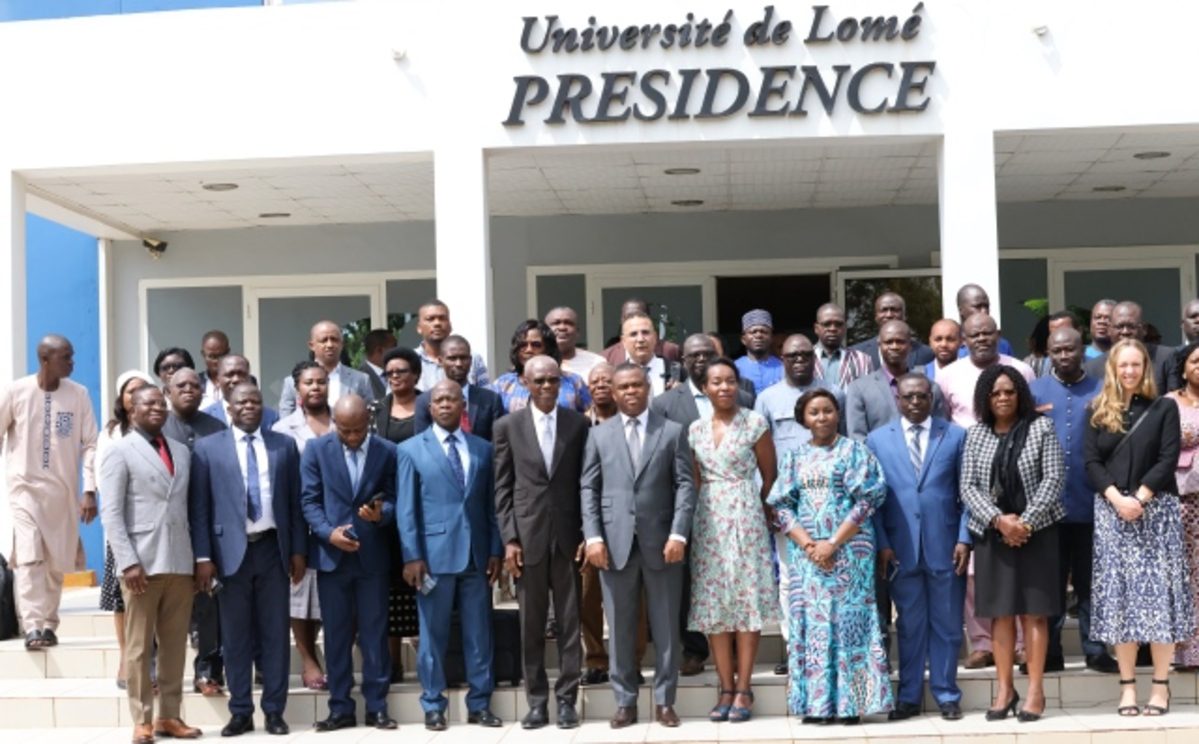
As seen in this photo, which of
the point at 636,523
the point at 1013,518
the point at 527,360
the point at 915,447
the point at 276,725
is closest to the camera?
the point at 1013,518

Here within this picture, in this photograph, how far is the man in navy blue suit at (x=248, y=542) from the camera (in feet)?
25.6

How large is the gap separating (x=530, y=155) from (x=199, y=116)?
2.47 metres

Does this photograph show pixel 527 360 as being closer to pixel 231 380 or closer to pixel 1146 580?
pixel 231 380

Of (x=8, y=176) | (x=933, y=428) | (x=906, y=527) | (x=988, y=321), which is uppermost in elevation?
(x=8, y=176)

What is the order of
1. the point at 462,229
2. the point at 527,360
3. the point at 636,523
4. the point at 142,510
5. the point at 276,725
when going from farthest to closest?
1. the point at 462,229
2. the point at 527,360
3. the point at 276,725
4. the point at 636,523
5. the point at 142,510

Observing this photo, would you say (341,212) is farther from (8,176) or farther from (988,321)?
(988,321)

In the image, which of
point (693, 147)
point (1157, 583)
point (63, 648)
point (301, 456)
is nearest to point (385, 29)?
point (693, 147)

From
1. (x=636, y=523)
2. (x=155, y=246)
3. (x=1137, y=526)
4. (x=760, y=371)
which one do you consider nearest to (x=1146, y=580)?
(x=1137, y=526)

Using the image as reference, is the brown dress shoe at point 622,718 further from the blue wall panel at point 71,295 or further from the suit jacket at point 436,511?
the blue wall panel at point 71,295

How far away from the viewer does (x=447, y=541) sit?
7.85 m

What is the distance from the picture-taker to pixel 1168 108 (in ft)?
33.7

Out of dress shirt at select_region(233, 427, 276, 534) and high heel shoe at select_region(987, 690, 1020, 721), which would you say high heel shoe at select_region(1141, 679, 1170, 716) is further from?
dress shirt at select_region(233, 427, 276, 534)

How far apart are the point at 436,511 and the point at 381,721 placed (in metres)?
1.20

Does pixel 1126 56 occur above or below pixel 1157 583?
above
